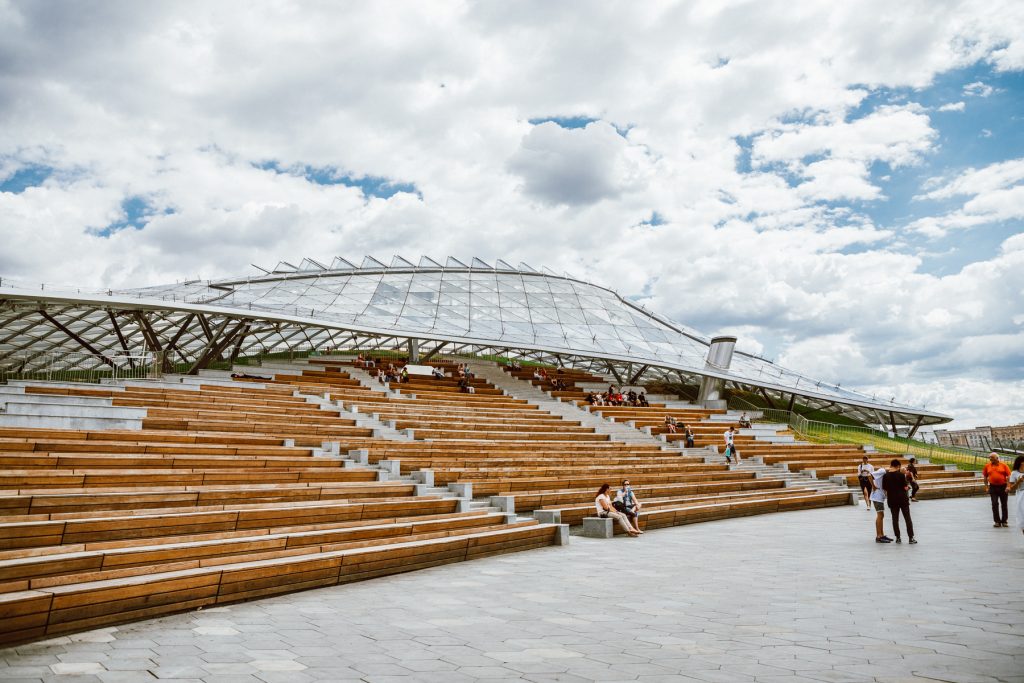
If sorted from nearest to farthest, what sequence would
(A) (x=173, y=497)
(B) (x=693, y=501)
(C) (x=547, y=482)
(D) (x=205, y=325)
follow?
(A) (x=173, y=497), (C) (x=547, y=482), (B) (x=693, y=501), (D) (x=205, y=325)

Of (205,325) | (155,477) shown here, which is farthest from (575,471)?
(205,325)

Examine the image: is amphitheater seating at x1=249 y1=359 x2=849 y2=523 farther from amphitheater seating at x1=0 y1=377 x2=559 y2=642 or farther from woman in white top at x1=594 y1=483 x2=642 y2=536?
amphitheater seating at x1=0 y1=377 x2=559 y2=642

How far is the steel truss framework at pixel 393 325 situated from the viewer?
90.8 feet

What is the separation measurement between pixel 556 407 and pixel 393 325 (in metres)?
8.82

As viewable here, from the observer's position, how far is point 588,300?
46562 mm

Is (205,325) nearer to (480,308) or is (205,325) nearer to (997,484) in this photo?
(480,308)

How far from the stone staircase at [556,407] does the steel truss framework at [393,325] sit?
60.2 inches

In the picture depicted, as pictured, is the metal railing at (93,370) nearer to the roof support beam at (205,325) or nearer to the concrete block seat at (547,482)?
the roof support beam at (205,325)

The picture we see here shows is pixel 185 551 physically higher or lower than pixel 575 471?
lower

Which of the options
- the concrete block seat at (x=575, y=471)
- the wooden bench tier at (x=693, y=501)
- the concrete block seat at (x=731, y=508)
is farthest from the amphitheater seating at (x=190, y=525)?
the concrete block seat at (x=731, y=508)

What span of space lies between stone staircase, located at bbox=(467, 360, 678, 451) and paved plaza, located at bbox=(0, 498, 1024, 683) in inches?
655

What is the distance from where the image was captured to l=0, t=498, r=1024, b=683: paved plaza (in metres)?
5.46

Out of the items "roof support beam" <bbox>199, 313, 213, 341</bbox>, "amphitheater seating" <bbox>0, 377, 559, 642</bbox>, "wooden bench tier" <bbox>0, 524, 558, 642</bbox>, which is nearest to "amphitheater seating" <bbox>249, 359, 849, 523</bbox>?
"amphitheater seating" <bbox>0, 377, 559, 642</bbox>

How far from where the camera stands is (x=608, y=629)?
692 cm
